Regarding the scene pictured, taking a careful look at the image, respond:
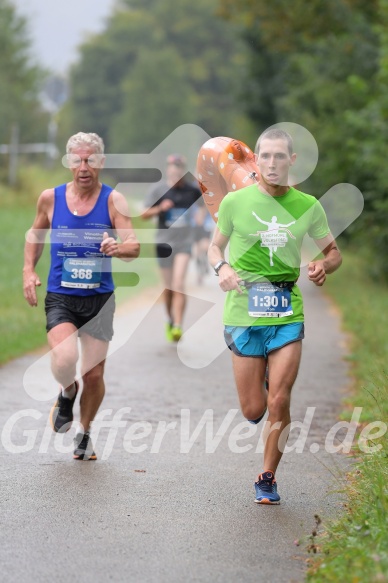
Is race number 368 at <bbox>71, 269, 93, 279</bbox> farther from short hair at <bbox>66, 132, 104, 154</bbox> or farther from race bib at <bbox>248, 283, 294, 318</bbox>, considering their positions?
race bib at <bbox>248, 283, 294, 318</bbox>

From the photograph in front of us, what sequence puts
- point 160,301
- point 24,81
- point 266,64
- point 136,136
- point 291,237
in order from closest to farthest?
point 291,237, point 160,301, point 266,64, point 24,81, point 136,136

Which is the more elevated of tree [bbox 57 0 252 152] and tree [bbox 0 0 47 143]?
tree [bbox 57 0 252 152]

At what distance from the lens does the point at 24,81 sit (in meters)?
59.6

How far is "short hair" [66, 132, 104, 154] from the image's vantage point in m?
7.95

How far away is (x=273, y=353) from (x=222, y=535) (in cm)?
127

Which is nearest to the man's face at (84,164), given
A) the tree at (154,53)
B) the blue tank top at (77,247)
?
the blue tank top at (77,247)

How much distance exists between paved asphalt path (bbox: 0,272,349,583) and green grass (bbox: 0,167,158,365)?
1.34m

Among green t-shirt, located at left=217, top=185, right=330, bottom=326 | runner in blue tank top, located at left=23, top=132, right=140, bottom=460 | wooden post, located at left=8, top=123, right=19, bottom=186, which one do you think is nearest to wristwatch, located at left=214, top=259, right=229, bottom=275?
Result: green t-shirt, located at left=217, top=185, right=330, bottom=326

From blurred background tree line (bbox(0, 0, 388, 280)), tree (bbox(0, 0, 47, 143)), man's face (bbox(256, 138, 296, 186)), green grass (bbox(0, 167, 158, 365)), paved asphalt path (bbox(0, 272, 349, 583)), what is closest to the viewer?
paved asphalt path (bbox(0, 272, 349, 583))

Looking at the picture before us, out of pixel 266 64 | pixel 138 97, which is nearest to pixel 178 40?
pixel 138 97

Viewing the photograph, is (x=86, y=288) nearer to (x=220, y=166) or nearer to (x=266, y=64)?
(x=220, y=166)

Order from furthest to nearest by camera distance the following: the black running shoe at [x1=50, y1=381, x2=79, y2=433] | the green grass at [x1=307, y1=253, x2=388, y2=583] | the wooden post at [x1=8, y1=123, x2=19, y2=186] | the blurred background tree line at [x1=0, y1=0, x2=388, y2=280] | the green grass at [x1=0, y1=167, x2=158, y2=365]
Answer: the wooden post at [x1=8, y1=123, x2=19, y2=186] < the blurred background tree line at [x1=0, y1=0, x2=388, y2=280] < the green grass at [x1=0, y1=167, x2=158, y2=365] < the black running shoe at [x1=50, y1=381, x2=79, y2=433] < the green grass at [x1=307, y1=253, x2=388, y2=583]

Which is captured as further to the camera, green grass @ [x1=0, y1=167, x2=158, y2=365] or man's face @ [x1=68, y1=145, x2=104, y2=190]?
green grass @ [x1=0, y1=167, x2=158, y2=365]

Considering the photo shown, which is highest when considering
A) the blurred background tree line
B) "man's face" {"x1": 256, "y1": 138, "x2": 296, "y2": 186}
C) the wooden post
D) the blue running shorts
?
the blurred background tree line
